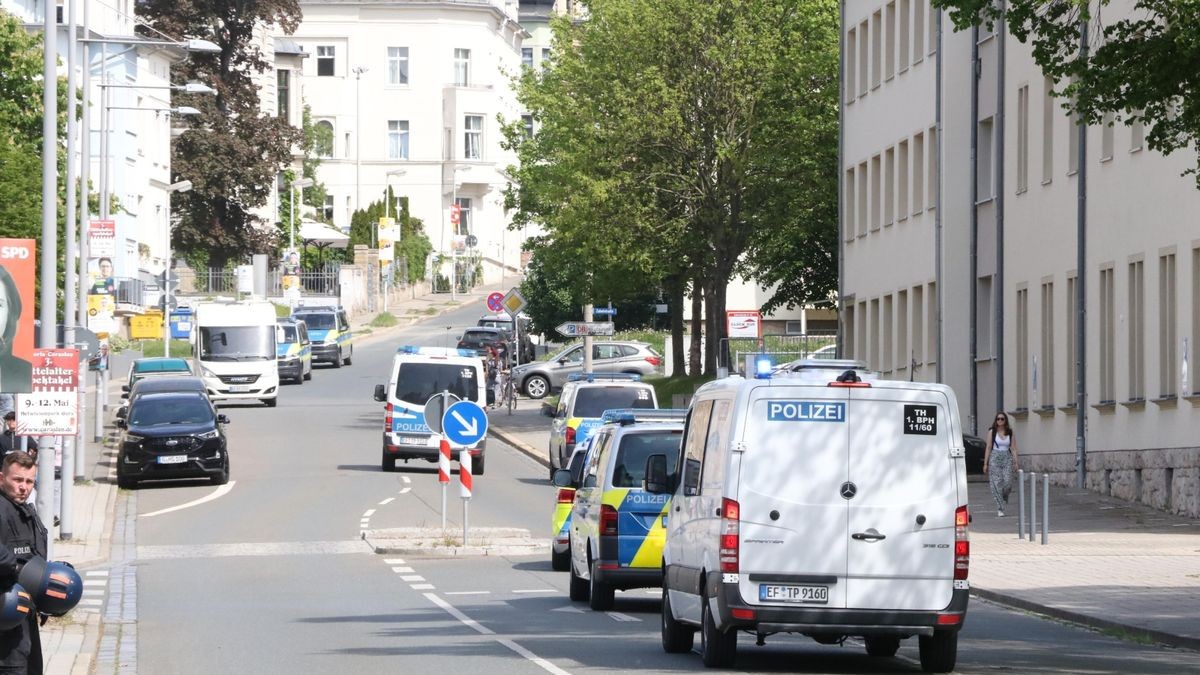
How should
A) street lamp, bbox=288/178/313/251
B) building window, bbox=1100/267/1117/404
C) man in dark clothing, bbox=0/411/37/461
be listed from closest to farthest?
man in dark clothing, bbox=0/411/37/461, building window, bbox=1100/267/1117/404, street lamp, bbox=288/178/313/251

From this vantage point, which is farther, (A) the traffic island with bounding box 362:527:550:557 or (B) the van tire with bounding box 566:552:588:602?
(A) the traffic island with bounding box 362:527:550:557

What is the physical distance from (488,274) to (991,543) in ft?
348

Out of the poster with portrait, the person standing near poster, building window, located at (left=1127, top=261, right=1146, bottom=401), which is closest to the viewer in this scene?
the poster with portrait

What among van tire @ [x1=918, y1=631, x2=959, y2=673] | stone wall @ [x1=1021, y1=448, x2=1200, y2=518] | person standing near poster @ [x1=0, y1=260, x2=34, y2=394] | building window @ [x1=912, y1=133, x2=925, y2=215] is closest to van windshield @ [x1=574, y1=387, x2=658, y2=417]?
stone wall @ [x1=1021, y1=448, x2=1200, y2=518]

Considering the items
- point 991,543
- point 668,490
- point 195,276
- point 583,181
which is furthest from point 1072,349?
point 195,276

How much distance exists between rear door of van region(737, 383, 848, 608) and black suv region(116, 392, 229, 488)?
26.8 metres

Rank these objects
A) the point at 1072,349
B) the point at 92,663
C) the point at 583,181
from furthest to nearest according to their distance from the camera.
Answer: the point at 583,181 < the point at 1072,349 < the point at 92,663

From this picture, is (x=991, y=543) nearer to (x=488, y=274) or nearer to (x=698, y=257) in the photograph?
(x=698, y=257)

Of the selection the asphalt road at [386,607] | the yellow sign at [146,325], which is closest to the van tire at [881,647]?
the asphalt road at [386,607]

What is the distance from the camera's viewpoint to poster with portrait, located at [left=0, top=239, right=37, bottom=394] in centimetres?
1980

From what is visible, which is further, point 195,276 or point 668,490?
point 195,276

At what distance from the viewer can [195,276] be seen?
101500 mm

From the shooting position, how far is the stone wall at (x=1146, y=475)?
110ft

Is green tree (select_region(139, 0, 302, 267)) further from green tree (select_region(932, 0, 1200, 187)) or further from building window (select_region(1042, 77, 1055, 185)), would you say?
green tree (select_region(932, 0, 1200, 187))
